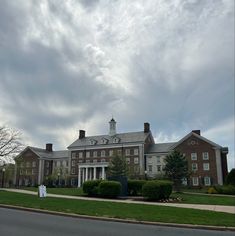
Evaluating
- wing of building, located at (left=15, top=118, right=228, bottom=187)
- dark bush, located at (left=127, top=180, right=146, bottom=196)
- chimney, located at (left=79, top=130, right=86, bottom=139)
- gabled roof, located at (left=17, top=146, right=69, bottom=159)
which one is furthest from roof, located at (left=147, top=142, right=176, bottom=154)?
dark bush, located at (left=127, top=180, right=146, bottom=196)

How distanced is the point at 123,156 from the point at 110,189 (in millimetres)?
40626

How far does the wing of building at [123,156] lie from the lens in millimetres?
62531

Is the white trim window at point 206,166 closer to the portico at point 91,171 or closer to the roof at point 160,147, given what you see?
the roof at point 160,147

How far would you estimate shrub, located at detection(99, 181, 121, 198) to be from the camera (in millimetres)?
26375

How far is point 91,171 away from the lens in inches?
2980

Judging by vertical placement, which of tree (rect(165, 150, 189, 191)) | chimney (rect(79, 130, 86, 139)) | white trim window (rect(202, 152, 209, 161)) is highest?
chimney (rect(79, 130, 86, 139))

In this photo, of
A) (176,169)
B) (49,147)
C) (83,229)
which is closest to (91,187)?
(83,229)

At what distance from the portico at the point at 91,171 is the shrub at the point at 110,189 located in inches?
1804

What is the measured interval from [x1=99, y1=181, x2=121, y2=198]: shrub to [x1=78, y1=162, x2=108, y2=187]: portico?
45.8 m

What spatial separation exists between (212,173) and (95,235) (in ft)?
184

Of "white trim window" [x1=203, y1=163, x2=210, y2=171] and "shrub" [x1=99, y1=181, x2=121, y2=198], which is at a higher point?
"white trim window" [x1=203, y1=163, x2=210, y2=171]

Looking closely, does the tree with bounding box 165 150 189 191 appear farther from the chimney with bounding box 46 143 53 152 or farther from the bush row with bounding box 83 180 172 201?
the chimney with bounding box 46 143 53 152

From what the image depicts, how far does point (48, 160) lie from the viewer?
89.4 m

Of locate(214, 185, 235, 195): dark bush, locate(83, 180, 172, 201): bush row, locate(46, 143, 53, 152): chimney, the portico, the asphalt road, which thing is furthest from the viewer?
locate(46, 143, 53, 152): chimney
